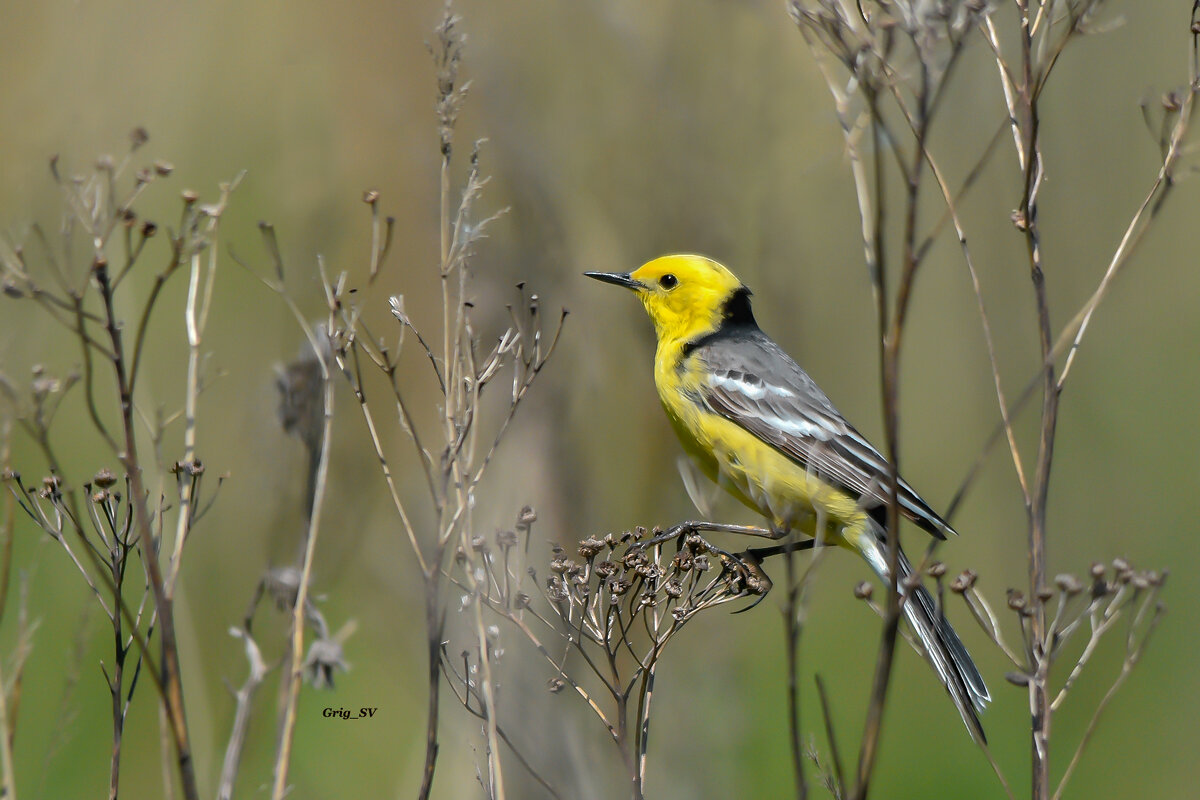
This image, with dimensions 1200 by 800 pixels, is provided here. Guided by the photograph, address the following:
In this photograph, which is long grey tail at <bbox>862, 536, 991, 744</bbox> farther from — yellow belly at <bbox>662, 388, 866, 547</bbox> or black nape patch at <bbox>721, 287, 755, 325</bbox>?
black nape patch at <bbox>721, 287, 755, 325</bbox>

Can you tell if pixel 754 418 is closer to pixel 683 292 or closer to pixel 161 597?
pixel 683 292

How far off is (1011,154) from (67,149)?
4.69m

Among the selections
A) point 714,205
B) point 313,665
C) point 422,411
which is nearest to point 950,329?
point 714,205

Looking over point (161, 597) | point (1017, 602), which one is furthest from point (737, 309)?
point (161, 597)

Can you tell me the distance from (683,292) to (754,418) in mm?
903

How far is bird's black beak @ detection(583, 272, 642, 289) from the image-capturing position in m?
4.68

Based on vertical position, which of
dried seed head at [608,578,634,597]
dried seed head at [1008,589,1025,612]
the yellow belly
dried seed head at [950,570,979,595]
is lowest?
dried seed head at [1008,589,1025,612]

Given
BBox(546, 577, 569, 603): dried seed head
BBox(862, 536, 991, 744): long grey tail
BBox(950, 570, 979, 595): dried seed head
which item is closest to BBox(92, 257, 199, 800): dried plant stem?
BBox(546, 577, 569, 603): dried seed head

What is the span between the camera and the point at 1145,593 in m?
2.31

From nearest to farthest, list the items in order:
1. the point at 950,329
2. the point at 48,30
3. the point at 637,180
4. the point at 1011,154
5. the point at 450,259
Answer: the point at 450,259, the point at 48,30, the point at 637,180, the point at 1011,154, the point at 950,329

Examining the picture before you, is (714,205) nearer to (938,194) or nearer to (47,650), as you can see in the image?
(938,194)

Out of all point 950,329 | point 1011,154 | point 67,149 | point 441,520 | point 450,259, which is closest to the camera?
point 441,520

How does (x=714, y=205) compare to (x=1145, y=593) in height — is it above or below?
above

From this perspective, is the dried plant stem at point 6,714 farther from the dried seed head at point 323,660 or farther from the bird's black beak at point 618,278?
the bird's black beak at point 618,278
